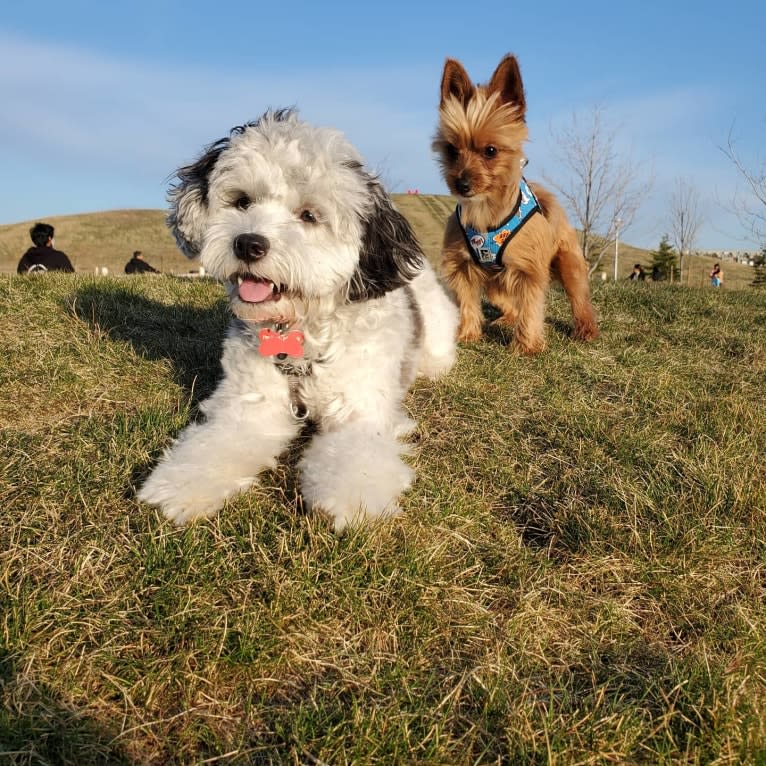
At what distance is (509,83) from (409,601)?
482 centimetres

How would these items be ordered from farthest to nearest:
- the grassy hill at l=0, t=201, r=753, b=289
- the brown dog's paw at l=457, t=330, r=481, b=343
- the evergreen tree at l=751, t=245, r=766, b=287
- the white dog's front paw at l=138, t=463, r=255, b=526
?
the grassy hill at l=0, t=201, r=753, b=289
the evergreen tree at l=751, t=245, r=766, b=287
the brown dog's paw at l=457, t=330, r=481, b=343
the white dog's front paw at l=138, t=463, r=255, b=526

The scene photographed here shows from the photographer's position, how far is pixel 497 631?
2.23 m

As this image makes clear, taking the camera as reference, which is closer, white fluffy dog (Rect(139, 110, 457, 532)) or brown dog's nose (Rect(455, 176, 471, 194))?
white fluffy dog (Rect(139, 110, 457, 532))

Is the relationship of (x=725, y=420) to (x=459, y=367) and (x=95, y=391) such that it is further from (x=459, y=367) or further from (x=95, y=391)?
(x=95, y=391)

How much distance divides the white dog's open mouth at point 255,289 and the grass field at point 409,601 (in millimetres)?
866

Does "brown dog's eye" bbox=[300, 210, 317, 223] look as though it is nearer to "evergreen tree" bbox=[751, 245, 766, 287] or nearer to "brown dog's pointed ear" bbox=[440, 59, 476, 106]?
"brown dog's pointed ear" bbox=[440, 59, 476, 106]

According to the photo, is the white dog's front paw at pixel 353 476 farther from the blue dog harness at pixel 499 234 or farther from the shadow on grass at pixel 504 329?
the shadow on grass at pixel 504 329

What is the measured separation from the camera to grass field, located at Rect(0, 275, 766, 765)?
5.82ft

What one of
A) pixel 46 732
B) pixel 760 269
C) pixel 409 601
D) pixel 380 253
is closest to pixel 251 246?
pixel 380 253

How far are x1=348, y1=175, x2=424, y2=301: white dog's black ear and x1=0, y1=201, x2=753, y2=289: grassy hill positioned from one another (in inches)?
1680

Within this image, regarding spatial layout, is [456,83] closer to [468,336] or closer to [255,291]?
[468,336]

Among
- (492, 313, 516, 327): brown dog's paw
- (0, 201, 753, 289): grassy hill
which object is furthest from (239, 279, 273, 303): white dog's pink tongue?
(0, 201, 753, 289): grassy hill

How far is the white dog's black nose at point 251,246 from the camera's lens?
317 centimetres

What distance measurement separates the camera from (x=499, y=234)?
5.86 m
